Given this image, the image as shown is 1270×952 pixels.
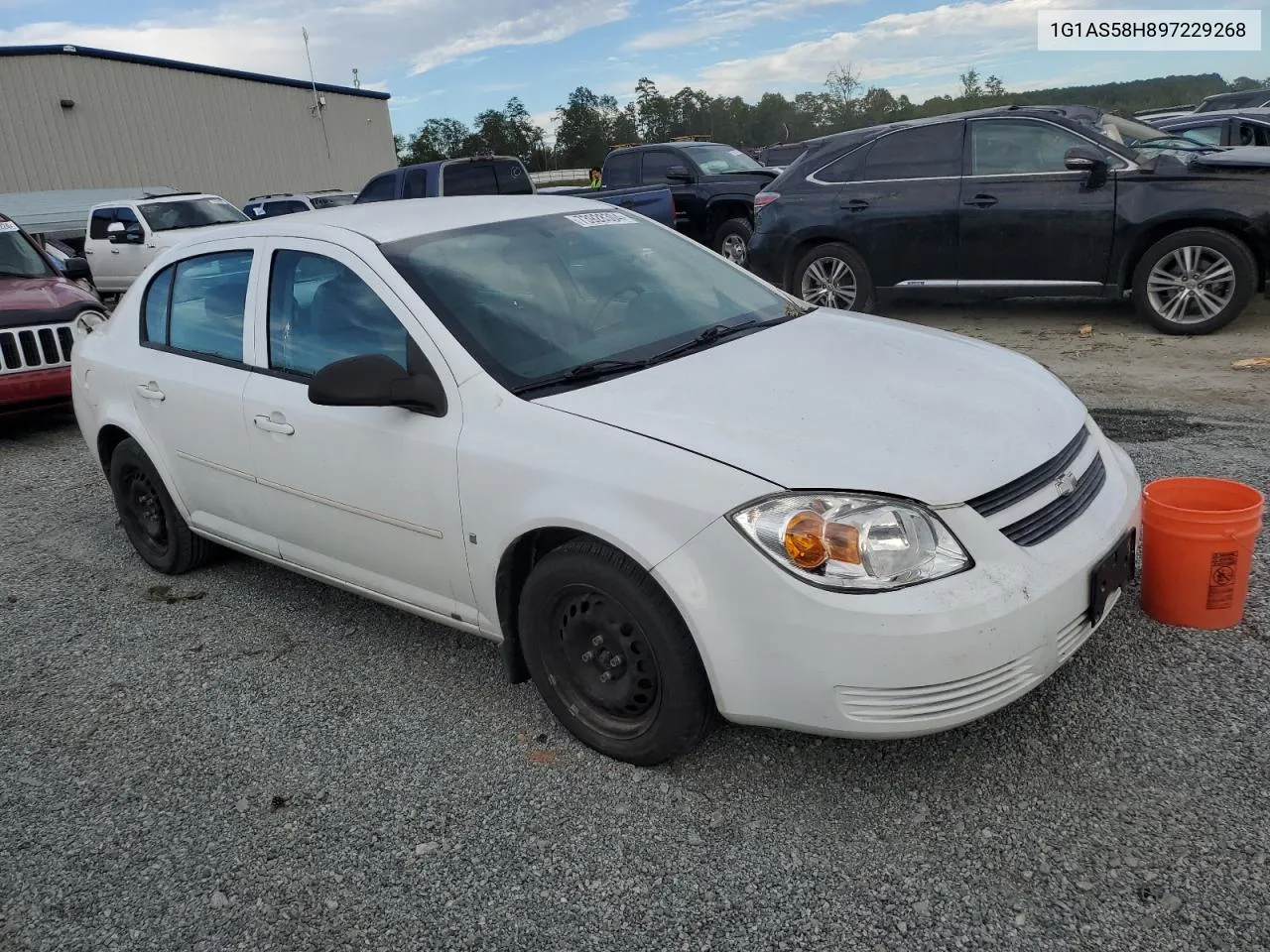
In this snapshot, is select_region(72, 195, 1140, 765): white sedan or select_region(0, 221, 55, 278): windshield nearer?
select_region(72, 195, 1140, 765): white sedan

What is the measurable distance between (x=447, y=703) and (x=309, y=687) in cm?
56

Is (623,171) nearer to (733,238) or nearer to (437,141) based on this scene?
(733,238)

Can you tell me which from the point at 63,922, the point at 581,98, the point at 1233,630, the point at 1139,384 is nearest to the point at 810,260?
the point at 1139,384

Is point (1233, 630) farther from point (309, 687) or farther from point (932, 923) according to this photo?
point (309, 687)

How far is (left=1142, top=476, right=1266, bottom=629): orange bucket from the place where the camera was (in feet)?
10.5

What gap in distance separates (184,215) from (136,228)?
0.76 metres

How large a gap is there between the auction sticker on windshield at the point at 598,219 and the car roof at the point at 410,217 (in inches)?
1.6

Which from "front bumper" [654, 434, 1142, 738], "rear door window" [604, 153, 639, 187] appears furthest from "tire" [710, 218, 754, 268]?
"front bumper" [654, 434, 1142, 738]

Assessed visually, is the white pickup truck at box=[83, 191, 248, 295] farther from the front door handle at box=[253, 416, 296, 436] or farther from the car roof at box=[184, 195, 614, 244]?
the front door handle at box=[253, 416, 296, 436]

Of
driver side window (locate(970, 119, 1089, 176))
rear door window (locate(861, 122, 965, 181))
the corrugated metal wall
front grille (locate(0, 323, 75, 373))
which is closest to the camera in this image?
front grille (locate(0, 323, 75, 373))

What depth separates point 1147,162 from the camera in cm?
776

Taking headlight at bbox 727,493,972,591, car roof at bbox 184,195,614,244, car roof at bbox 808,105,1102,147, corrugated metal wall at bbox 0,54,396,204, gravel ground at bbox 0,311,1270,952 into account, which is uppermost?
corrugated metal wall at bbox 0,54,396,204

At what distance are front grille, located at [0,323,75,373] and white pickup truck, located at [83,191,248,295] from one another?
7.89 meters

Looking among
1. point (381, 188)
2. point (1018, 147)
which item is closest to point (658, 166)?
point (381, 188)
